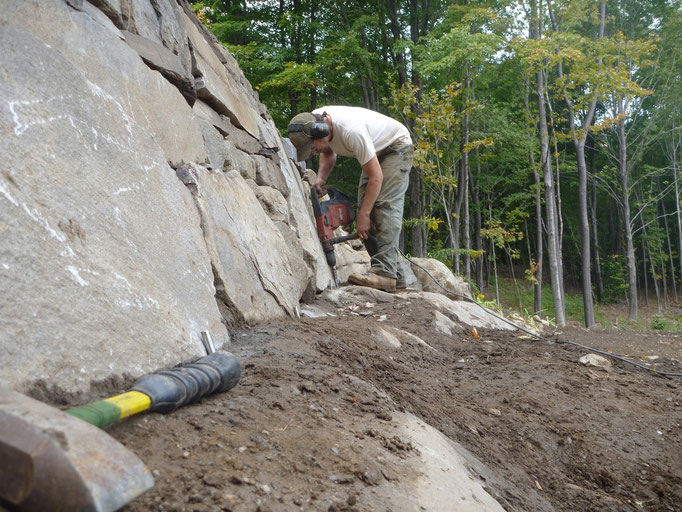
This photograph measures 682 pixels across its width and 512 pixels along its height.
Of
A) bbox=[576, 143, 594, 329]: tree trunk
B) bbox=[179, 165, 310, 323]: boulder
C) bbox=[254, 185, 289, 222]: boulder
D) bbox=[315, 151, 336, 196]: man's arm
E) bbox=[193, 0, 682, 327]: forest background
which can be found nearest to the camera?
bbox=[179, 165, 310, 323]: boulder

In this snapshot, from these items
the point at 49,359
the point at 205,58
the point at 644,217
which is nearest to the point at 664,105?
the point at 644,217

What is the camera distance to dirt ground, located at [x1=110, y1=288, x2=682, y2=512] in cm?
150

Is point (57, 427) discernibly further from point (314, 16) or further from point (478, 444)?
point (314, 16)

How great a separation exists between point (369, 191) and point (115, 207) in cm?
372

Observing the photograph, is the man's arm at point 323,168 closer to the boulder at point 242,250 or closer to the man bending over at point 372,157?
the man bending over at point 372,157

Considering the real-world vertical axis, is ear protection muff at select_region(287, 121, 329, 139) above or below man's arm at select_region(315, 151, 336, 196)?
above

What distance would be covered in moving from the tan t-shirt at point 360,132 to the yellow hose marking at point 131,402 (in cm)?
428

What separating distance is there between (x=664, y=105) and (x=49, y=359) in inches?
799

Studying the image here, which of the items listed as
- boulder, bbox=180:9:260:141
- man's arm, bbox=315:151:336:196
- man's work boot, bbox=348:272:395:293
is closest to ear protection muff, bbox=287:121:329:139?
boulder, bbox=180:9:260:141

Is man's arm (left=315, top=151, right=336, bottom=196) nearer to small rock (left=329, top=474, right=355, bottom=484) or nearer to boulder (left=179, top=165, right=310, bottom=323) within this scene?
boulder (left=179, top=165, right=310, bottom=323)

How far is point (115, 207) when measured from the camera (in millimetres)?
2279

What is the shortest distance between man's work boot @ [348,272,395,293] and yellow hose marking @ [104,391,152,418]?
4.73 m

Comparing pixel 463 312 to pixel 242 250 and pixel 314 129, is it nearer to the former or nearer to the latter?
pixel 314 129

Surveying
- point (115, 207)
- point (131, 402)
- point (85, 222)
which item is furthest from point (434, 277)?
point (131, 402)
